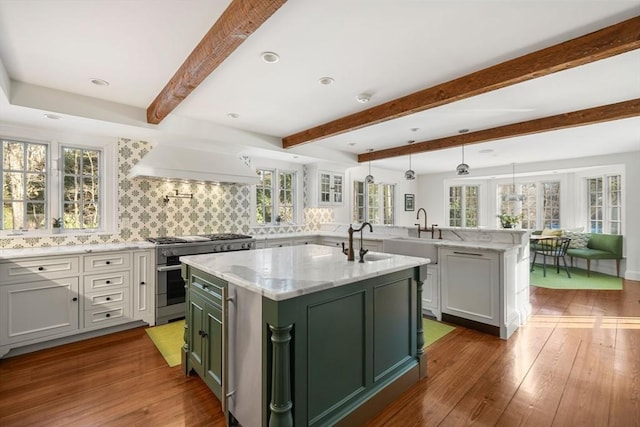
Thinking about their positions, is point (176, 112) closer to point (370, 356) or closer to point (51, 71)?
point (51, 71)

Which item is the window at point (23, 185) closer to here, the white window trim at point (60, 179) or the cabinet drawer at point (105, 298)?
the white window trim at point (60, 179)

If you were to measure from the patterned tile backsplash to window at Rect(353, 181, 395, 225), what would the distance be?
2776 mm

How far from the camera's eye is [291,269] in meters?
2.09

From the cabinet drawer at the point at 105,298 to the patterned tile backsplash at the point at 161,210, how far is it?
84 cm

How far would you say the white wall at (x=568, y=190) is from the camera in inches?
237

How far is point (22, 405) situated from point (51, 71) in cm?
267

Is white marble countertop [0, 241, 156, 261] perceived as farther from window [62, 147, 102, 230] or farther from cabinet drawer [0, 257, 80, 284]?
window [62, 147, 102, 230]

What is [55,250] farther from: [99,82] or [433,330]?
[433,330]

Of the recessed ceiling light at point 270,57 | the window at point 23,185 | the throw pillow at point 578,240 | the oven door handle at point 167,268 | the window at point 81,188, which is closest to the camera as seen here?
the recessed ceiling light at point 270,57

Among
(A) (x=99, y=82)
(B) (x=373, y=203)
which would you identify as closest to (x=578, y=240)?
(B) (x=373, y=203)

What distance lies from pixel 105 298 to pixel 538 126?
5761 mm

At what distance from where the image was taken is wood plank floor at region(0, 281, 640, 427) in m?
2.03

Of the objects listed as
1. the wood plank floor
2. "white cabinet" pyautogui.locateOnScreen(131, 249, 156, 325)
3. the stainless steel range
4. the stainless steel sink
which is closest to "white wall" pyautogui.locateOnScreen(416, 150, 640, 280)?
the wood plank floor

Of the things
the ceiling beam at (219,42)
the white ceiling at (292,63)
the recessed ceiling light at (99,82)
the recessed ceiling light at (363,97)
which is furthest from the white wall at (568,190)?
the recessed ceiling light at (99,82)
